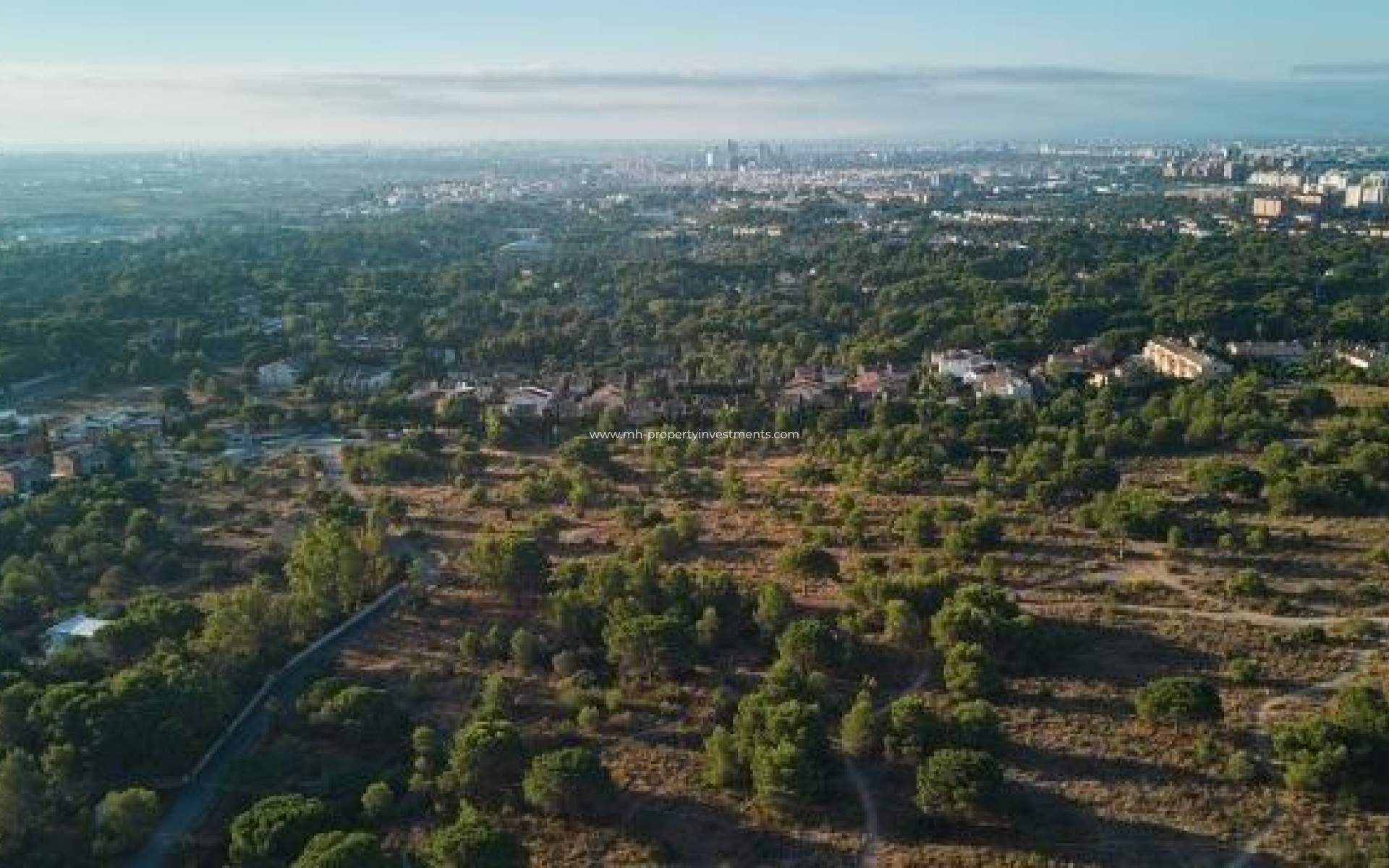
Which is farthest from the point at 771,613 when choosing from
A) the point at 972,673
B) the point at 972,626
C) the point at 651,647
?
the point at 972,673

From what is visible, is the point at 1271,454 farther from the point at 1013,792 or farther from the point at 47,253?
the point at 47,253

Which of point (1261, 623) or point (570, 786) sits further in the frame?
point (1261, 623)

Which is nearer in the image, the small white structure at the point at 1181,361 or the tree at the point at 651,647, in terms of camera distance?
the tree at the point at 651,647

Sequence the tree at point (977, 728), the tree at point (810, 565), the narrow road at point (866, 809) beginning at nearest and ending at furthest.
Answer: the narrow road at point (866, 809), the tree at point (977, 728), the tree at point (810, 565)

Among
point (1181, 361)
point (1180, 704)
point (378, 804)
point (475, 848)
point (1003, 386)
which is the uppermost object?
point (1181, 361)

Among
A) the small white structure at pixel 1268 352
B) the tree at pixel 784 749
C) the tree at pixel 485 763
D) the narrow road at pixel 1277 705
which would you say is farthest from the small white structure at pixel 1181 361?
the tree at pixel 485 763

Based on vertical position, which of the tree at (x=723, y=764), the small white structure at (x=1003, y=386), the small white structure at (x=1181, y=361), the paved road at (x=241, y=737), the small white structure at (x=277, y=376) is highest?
Answer: the small white structure at (x=1181, y=361)

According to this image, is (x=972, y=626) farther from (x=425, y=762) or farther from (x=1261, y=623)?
(x=425, y=762)

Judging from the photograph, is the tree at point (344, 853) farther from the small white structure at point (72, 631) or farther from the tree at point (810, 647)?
the small white structure at point (72, 631)
